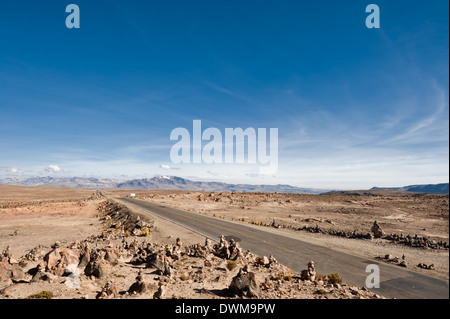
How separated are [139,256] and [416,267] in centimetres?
2102

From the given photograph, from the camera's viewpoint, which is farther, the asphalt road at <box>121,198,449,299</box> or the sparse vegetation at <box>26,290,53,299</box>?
the asphalt road at <box>121,198,449,299</box>

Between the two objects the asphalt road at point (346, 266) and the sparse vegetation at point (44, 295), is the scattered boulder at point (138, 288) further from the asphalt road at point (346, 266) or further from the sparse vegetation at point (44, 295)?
the asphalt road at point (346, 266)

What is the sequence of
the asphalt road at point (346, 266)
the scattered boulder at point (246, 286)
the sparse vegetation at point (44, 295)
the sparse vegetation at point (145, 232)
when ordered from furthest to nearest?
the sparse vegetation at point (145, 232), the asphalt road at point (346, 266), the scattered boulder at point (246, 286), the sparse vegetation at point (44, 295)

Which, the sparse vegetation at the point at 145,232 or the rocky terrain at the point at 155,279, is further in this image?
the sparse vegetation at the point at 145,232

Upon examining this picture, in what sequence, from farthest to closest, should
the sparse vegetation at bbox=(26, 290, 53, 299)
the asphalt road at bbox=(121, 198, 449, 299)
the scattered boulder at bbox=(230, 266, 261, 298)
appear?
1. the asphalt road at bbox=(121, 198, 449, 299)
2. the scattered boulder at bbox=(230, 266, 261, 298)
3. the sparse vegetation at bbox=(26, 290, 53, 299)

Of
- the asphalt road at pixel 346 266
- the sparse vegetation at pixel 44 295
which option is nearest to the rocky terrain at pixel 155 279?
the sparse vegetation at pixel 44 295

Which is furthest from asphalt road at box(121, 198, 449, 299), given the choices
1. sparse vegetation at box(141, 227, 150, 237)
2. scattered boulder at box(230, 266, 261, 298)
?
sparse vegetation at box(141, 227, 150, 237)

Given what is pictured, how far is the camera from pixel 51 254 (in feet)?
42.5

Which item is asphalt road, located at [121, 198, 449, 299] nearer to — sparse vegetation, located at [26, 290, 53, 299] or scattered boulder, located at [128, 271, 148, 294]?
scattered boulder, located at [128, 271, 148, 294]

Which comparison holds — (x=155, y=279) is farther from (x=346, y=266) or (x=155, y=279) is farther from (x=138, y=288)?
(x=346, y=266)

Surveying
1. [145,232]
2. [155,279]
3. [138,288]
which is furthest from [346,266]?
[145,232]

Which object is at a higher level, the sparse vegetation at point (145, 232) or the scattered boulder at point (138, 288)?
the scattered boulder at point (138, 288)
